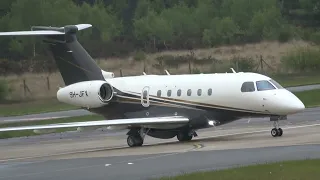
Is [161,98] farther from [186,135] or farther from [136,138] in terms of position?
[136,138]

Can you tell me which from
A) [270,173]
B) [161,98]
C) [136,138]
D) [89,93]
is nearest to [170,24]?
[89,93]

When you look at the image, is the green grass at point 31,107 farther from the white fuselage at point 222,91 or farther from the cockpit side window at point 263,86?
the cockpit side window at point 263,86

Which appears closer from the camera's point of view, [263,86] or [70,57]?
[263,86]

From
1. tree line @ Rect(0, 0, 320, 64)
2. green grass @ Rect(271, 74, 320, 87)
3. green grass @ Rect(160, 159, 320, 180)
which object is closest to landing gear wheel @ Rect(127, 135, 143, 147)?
green grass @ Rect(160, 159, 320, 180)

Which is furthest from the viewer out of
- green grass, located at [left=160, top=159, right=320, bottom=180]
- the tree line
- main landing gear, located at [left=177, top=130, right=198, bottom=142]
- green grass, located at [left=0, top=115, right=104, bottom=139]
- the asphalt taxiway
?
the tree line

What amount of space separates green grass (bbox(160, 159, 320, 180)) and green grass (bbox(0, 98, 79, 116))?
113ft

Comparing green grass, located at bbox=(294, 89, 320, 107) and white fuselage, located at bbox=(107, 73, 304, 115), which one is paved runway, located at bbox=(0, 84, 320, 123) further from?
white fuselage, located at bbox=(107, 73, 304, 115)

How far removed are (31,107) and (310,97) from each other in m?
17.4

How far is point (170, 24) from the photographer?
87.9 m

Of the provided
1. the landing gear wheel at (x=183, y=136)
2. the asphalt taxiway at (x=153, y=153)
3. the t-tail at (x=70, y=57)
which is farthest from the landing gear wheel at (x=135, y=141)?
the t-tail at (x=70, y=57)

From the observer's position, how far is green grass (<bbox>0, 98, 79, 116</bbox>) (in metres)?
54.4

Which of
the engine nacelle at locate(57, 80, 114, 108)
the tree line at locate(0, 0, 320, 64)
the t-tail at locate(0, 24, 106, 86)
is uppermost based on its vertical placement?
the tree line at locate(0, 0, 320, 64)

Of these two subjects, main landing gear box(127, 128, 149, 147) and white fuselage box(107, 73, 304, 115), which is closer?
white fuselage box(107, 73, 304, 115)

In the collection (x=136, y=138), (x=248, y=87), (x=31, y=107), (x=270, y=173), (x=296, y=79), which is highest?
(x=248, y=87)
